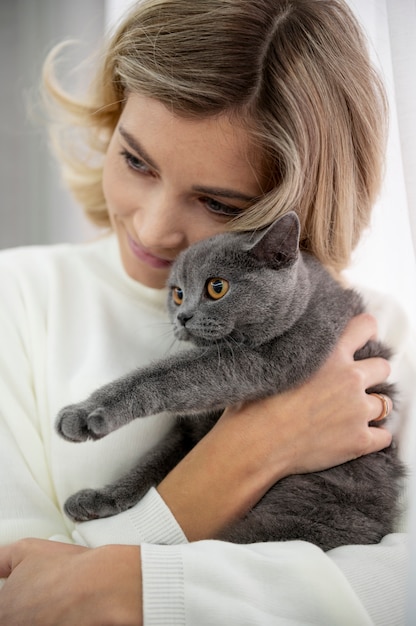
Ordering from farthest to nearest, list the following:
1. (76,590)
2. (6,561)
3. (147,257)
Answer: (147,257) → (6,561) → (76,590)

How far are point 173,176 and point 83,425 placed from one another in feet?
1.61

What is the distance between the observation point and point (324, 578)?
94 cm

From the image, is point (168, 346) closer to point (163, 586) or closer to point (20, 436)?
point (20, 436)

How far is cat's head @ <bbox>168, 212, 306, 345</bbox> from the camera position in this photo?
1102 mm

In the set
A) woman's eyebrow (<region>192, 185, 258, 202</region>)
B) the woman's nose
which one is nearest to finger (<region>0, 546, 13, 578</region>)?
the woman's nose

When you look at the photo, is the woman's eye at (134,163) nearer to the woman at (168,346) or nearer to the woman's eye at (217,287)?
the woman at (168,346)

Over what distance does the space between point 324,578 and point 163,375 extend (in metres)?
0.43

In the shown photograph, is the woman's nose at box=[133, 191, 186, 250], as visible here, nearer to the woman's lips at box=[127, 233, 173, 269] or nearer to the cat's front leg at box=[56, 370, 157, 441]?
the woman's lips at box=[127, 233, 173, 269]

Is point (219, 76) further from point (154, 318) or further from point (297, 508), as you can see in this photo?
point (297, 508)

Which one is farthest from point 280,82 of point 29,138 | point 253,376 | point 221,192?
point 29,138

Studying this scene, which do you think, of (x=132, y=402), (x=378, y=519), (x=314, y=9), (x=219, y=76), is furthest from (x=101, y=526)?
(x=314, y=9)

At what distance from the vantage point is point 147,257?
4.45 ft

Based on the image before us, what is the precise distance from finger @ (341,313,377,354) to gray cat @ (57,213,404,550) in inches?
1.8

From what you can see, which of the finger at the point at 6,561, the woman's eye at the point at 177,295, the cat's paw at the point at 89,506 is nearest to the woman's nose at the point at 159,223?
the woman's eye at the point at 177,295
